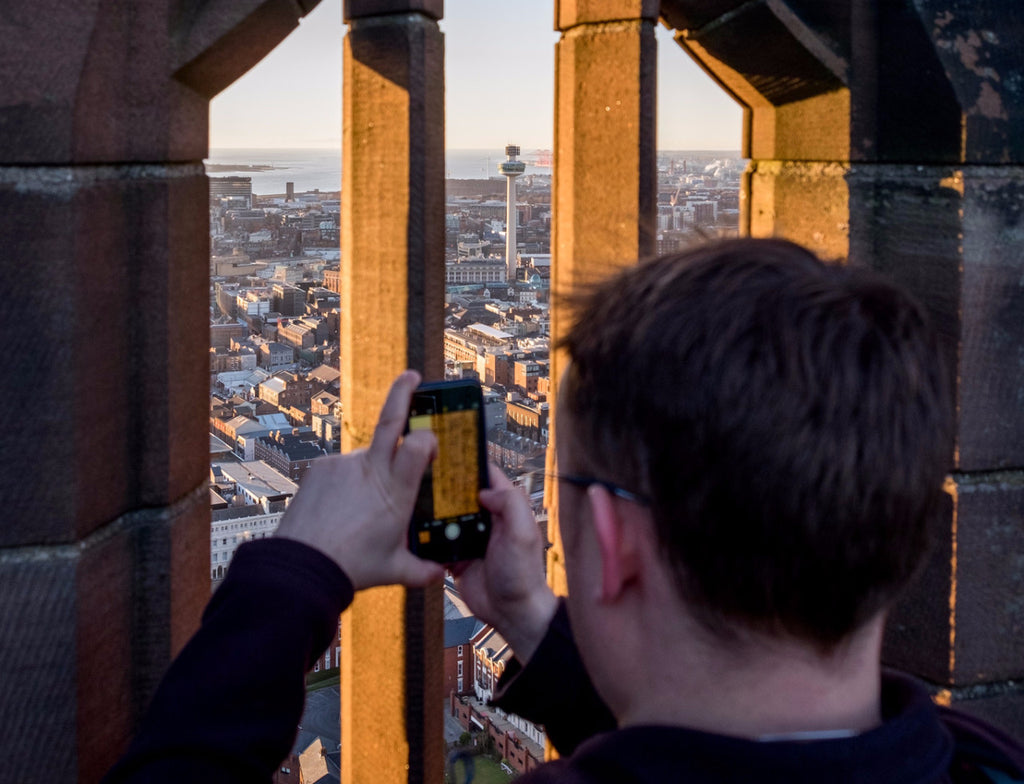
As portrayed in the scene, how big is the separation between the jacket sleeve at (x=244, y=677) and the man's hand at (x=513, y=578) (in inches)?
12.2

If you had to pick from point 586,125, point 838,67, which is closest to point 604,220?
point 586,125

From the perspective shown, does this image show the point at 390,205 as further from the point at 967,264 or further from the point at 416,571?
the point at 967,264

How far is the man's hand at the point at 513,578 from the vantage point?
1.35m

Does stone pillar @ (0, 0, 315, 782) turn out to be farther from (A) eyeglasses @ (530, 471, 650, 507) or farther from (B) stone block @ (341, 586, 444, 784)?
(A) eyeglasses @ (530, 471, 650, 507)

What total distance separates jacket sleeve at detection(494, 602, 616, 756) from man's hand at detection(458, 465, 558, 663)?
2.1 inches

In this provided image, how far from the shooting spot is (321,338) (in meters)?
2.32

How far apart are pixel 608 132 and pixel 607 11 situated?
0.20 m

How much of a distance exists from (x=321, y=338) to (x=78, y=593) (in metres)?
0.82

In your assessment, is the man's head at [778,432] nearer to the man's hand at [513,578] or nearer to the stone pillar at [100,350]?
the man's hand at [513,578]

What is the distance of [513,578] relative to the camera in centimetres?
136

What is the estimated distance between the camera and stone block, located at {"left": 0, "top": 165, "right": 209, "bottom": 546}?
1554 mm

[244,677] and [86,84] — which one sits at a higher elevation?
[86,84]

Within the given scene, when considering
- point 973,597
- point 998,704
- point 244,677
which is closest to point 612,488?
point 244,677

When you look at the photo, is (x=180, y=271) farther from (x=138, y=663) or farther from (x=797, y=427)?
(x=797, y=427)
